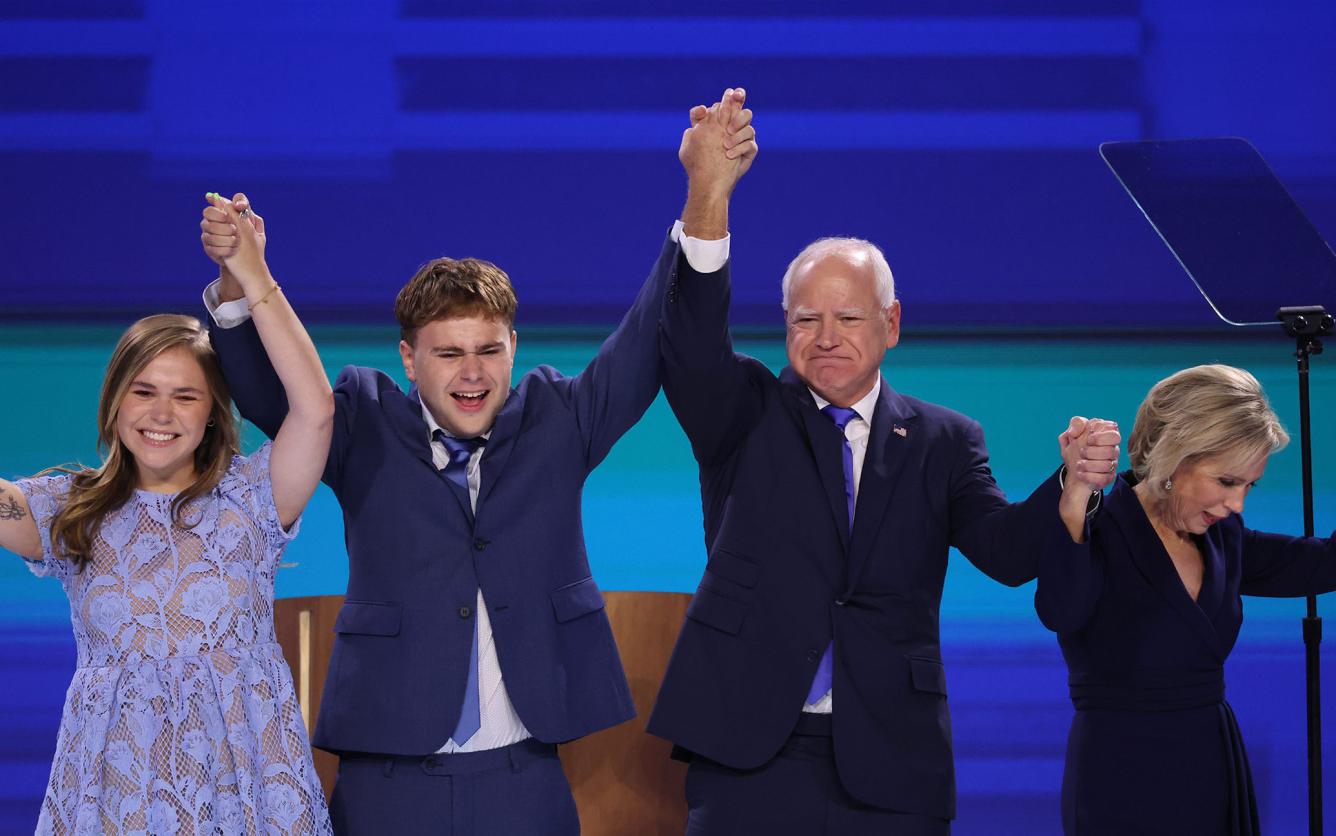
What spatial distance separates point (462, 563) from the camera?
2.13 m

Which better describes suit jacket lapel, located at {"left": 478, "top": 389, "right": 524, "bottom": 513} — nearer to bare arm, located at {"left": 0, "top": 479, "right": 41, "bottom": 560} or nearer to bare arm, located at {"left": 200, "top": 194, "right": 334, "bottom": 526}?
bare arm, located at {"left": 200, "top": 194, "right": 334, "bottom": 526}

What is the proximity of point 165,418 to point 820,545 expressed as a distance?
0.95 m

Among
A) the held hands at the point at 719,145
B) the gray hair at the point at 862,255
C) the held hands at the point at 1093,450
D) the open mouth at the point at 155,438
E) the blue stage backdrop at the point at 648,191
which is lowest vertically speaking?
the held hands at the point at 1093,450

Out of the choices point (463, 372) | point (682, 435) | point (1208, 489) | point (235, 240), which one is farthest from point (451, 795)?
point (682, 435)

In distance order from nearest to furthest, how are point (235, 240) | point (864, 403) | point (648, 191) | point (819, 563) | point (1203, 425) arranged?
1. point (235, 240)
2. point (819, 563)
3. point (864, 403)
4. point (1203, 425)
5. point (648, 191)

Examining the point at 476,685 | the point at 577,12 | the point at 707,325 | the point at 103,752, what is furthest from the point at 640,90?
the point at 103,752

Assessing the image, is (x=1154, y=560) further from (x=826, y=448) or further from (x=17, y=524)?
(x=17, y=524)

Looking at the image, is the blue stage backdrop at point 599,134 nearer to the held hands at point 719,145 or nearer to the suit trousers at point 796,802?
the held hands at point 719,145

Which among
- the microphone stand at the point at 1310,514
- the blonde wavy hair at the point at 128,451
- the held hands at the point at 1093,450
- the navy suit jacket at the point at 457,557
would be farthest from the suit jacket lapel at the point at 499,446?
the microphone stand at the point at 1310,514

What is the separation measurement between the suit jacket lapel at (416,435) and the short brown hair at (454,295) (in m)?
0.11

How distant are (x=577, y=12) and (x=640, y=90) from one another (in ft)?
0.77

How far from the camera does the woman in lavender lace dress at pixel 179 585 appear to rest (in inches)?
78.8

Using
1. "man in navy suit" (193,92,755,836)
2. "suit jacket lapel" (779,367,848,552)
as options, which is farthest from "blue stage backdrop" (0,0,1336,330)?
"man in navy suit" (193,92,755,836)

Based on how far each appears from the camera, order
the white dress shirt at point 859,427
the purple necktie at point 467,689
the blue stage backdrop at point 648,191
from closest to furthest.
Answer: the purple necktie at point 467,689 → the white dress shirt at point 859,427 → the blue stage backdrop at point 648,191
